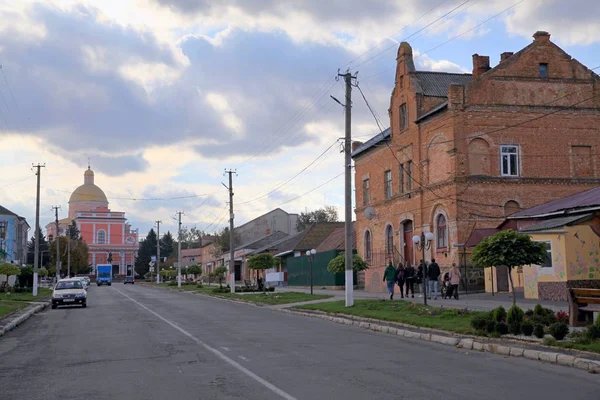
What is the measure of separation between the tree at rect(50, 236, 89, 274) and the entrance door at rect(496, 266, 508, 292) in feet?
262

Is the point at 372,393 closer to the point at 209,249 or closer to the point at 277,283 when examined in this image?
the point at 277,283

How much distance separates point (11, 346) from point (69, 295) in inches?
712

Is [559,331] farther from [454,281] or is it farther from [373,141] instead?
[373,141]

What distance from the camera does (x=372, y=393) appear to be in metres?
9.27

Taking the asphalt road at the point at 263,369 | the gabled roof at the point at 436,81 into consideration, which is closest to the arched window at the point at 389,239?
the gabled roof at the point at 436,81

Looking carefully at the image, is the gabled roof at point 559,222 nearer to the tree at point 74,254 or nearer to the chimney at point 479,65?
the chimney at point 479,65

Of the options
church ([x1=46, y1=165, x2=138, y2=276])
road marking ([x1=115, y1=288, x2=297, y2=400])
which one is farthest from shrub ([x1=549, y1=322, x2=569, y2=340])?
church ([x1=46, y1=165, x2=138, y2=276])

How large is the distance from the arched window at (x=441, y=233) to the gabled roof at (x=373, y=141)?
8.12 metres

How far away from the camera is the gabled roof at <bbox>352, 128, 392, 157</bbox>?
4430cm

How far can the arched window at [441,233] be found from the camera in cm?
3677

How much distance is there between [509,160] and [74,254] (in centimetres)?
8255

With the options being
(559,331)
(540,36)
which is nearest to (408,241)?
(540,36)

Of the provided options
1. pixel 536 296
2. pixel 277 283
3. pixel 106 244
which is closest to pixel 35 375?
pixel 536 296

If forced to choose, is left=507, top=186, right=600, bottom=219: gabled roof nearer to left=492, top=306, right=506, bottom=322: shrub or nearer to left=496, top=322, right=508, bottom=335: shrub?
left=492, top=306, right=506, bottom=322: shrub
